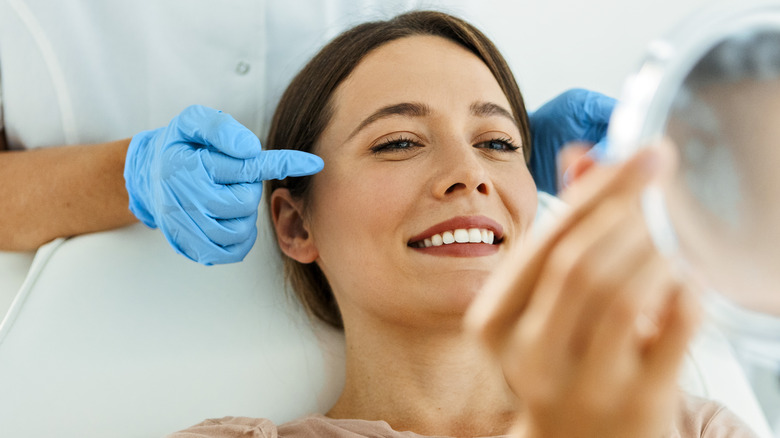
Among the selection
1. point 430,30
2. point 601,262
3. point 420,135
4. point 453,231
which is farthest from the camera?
point 430,30

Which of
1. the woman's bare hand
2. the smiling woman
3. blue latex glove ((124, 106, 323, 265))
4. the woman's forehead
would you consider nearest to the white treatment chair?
the smiling woman

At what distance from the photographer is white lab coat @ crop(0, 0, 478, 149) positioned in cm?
161

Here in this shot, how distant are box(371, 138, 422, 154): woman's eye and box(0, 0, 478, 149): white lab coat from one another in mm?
560

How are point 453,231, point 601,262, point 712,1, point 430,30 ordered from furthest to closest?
1. point 430,30
2. point 453,231
3. point 712,1
4. point 601,262

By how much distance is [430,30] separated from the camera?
151 centimetres

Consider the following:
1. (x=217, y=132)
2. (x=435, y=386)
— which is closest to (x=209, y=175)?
(x=217, y=132)

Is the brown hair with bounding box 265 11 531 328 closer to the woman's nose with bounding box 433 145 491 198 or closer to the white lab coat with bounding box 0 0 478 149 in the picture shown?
the white lab coat with bounding box 0 0 478 149

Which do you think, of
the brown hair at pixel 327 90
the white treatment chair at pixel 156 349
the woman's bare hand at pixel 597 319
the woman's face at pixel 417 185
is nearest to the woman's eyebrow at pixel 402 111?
the woman's face at pixel 417 185

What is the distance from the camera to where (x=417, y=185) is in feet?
4.01

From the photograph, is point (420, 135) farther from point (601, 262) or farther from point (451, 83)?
point (601, 262)

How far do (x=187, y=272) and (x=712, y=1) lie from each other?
124cm

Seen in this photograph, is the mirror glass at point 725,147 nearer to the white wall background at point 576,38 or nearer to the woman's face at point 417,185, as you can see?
the woman's face at point 417,185

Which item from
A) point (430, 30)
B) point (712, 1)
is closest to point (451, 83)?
point (430, 30)

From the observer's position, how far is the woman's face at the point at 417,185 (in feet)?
3.86
